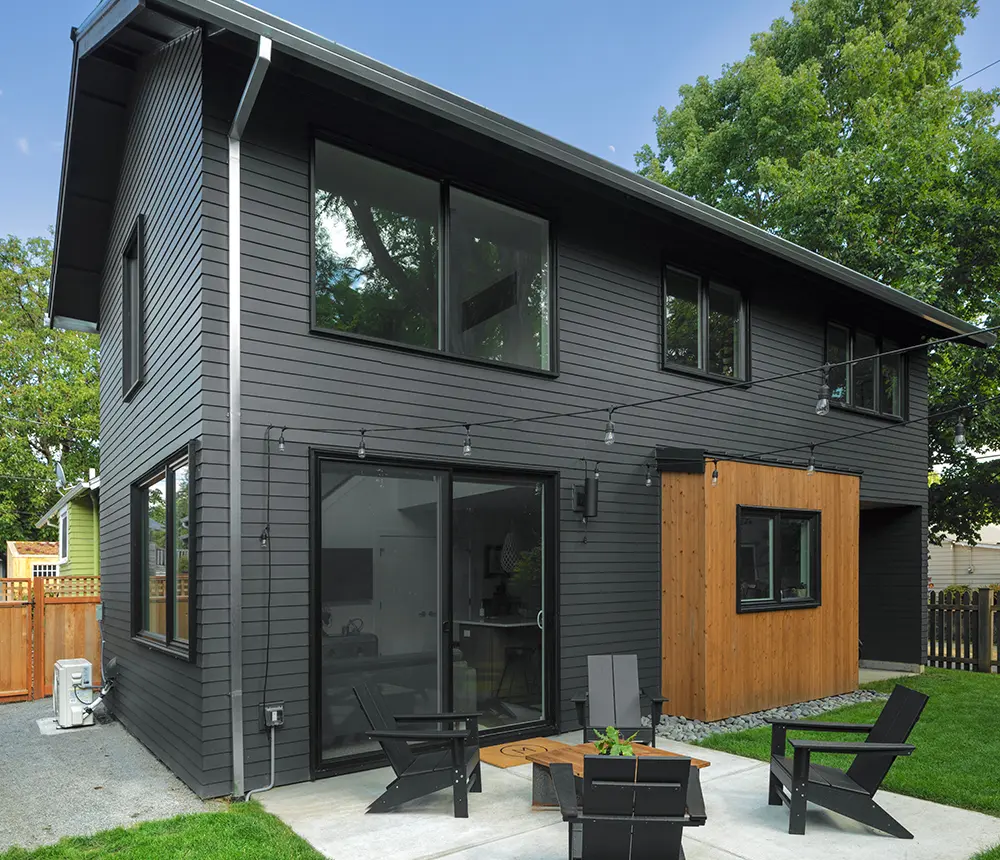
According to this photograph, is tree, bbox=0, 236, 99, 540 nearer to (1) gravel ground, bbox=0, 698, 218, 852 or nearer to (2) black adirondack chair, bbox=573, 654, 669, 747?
(1) gravel ground, bbox=0, 698, 218, 852

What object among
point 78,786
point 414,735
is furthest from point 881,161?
point 78,786

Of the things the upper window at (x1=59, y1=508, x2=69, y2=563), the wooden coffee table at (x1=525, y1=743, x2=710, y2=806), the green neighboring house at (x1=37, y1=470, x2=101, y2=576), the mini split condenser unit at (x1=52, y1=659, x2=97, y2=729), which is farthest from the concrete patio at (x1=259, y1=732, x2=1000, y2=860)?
the upper window at (x1=59, y1=508, x2=69, y2=563)

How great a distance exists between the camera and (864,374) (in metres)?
11.8

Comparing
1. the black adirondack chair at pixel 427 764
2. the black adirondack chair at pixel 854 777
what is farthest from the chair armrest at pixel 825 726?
the black adirondack chair at pixel 427 764

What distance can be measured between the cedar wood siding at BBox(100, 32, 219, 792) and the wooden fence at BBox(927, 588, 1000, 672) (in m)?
10.9

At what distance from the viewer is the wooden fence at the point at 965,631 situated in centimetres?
1217

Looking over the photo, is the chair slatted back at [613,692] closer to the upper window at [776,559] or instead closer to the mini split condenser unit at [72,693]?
the upper window at [776,559]

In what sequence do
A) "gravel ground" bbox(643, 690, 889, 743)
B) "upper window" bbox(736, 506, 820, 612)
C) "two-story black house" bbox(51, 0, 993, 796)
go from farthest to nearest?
"upper window" bbox(736, 506, 820, 612) < "gravel ground" bbox(643, 690, 889, 743) < "two-story black house" bbox(51, 0, 993, 796)

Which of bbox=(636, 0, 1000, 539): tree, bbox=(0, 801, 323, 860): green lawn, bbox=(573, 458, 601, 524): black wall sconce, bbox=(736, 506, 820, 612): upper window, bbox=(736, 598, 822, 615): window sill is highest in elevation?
bbox=(636, 0, 1000, 539): tree

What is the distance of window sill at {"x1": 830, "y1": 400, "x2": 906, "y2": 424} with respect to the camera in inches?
431

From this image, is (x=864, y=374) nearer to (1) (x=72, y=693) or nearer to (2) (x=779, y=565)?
(2) (x=779, y=565)

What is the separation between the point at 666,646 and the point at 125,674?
5280 millimetres

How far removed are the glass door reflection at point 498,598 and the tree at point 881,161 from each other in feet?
34.9

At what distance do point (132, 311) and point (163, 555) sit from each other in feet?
8.96
